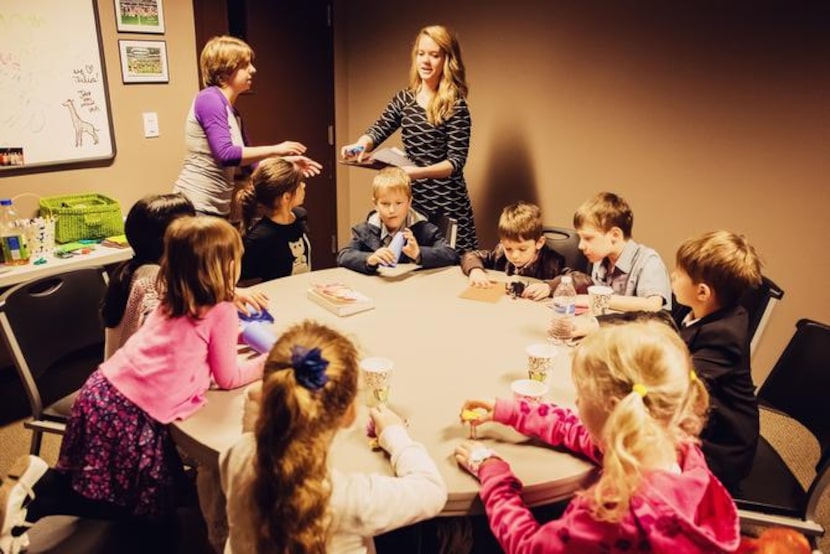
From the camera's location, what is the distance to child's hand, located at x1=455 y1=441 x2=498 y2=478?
4.28 ft

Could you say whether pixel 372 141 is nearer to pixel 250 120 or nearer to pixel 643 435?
pixel 250 120

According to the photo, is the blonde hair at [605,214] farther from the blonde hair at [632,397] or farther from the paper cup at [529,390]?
the blonde hair at [632,397]

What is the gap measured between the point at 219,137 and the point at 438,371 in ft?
6.05

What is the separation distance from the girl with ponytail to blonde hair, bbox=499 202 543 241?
4.56 ft

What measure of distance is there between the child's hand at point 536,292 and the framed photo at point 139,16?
2.59m

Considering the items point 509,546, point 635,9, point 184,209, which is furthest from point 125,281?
point 635,9

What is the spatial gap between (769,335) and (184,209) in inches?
107

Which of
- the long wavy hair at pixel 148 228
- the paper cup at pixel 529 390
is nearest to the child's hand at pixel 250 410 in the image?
the paper cup at pixel 529 390

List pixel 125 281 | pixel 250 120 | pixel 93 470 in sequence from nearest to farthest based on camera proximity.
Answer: pixel 93 470 < pixel 125 281 < pixel 250 120

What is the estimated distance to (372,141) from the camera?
11.1 feet

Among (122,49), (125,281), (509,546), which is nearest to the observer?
(509,546)

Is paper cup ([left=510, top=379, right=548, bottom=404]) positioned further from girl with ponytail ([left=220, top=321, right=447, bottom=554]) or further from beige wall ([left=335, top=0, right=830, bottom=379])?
beige wall ([left=335, top=0, right=830, bottom=379])

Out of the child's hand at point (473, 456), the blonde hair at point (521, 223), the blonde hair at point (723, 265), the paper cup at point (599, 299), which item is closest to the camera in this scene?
the child's hand at point (473, 456)

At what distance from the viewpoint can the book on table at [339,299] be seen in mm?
2062
